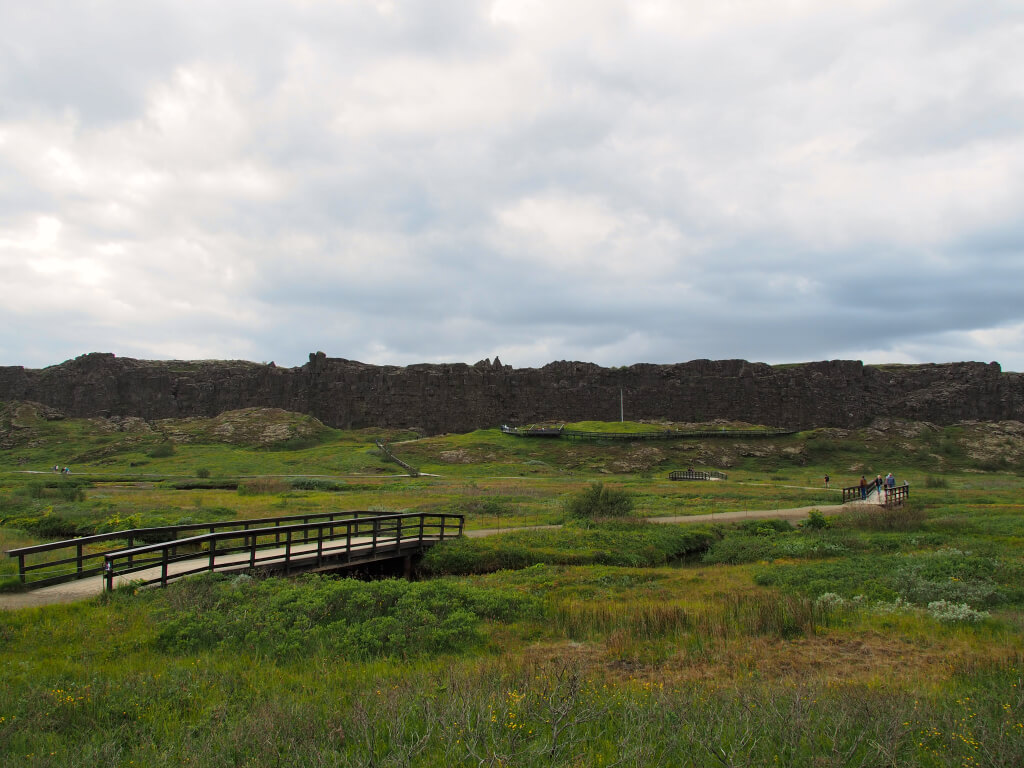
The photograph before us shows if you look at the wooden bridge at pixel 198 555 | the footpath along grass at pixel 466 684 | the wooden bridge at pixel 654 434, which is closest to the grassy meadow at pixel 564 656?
the footpath along grass at pixel 466 684

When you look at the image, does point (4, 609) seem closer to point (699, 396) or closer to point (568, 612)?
point (568, 612)

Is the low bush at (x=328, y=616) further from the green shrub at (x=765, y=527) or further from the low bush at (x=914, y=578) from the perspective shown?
the green shrub at (x=765, y=527)

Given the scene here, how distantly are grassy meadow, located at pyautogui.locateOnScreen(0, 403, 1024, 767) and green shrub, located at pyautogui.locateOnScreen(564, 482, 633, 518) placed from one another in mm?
3316

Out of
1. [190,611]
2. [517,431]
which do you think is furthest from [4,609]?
→ [517,431]

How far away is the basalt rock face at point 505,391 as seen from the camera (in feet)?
357

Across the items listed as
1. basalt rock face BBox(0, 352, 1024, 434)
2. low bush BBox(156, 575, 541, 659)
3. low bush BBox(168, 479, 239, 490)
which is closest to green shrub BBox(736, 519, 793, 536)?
low bush BBox(156, 575, 541, 659)

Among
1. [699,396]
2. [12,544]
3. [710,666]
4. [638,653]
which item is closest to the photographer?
[710,666]

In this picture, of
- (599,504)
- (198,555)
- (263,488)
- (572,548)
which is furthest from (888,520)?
(263,488)

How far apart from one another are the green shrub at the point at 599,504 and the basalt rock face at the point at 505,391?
80.0 metres

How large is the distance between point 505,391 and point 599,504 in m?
83.6

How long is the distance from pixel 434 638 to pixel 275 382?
113818 millimetres

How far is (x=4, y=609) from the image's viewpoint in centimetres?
1151

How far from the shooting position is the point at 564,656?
1083cm

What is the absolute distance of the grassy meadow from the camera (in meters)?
6.42
